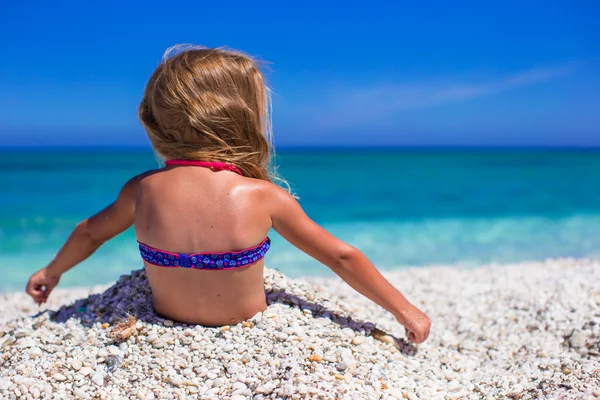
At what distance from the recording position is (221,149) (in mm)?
2438

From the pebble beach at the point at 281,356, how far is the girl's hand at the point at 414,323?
0.44 ft

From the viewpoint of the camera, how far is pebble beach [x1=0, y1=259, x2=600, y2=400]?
2270mm

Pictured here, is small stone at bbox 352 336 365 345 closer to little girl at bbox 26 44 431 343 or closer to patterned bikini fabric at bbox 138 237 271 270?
little girl at bbox 26 44 431 343

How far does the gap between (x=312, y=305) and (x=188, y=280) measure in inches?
32.1

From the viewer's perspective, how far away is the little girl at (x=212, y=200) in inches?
92.9

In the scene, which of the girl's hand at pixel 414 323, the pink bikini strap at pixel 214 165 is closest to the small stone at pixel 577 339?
the girl's hand at pixel 414 323

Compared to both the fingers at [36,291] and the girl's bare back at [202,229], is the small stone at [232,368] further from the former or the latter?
the fingers at [36,291]

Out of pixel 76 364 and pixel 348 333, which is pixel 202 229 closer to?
pixel 76 364

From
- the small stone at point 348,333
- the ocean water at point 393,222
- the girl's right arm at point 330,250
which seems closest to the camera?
the girl's right arm at point 330,250

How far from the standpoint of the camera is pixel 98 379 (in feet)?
7.56

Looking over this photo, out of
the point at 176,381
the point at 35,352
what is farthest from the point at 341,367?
the point at 35,352

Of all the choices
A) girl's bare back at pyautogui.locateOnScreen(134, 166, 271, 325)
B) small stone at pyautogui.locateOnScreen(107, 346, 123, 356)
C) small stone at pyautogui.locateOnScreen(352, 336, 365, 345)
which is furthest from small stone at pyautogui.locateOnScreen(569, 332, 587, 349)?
small stone at pyautogui.locateOnScreen(107, 346, 123, 356)

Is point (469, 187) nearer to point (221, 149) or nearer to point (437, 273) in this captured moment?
point (437, 273)

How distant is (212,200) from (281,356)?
0.80m
